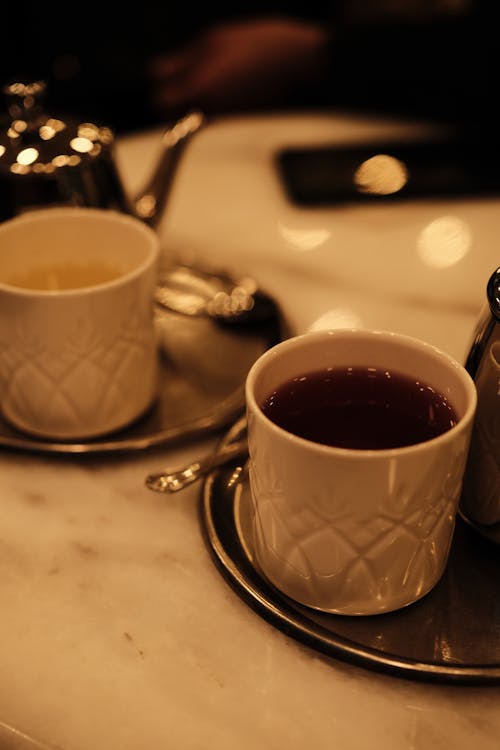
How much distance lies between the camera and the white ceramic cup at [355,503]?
51 cm

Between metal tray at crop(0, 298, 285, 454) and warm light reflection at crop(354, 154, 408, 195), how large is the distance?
341 mm

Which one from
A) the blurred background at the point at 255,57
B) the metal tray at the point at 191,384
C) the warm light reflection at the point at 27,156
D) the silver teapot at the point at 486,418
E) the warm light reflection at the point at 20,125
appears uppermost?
the warm light reflection at the point at 20,125

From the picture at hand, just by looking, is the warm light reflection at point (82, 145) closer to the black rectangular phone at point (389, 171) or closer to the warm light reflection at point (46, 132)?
the warm light reflection at point (46, 132)

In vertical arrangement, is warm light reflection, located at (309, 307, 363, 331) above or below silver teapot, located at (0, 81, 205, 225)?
below

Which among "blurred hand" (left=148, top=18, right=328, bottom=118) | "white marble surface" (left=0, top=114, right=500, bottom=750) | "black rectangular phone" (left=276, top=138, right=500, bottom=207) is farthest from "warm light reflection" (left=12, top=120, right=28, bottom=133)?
"blurred hand" (left=148, top=18, right=328, bottom=118)

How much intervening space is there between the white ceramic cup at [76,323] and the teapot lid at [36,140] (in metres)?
0.05

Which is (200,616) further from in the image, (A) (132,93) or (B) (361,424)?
(A) (132,93)

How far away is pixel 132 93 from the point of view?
81.3 inches

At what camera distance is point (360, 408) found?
603mm

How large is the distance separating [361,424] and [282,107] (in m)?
1.33

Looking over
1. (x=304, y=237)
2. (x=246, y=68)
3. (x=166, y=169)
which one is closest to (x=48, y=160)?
(x=166, y=169)

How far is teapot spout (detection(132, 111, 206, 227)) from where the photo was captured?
936 mm

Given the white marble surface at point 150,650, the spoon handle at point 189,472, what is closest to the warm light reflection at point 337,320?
the white marble surface at point 150,650

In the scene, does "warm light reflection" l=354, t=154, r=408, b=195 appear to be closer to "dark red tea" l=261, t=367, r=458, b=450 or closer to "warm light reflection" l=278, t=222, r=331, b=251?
"warm light reflection" l=278, t=222, r=331, b=251
